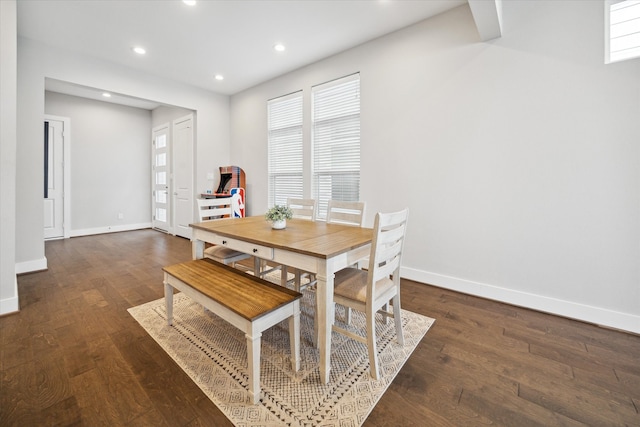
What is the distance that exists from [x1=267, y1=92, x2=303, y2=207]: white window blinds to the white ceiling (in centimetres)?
60

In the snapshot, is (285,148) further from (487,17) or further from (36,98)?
(36,98)

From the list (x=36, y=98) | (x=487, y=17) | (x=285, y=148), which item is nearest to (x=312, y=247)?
(x=487, y=17)

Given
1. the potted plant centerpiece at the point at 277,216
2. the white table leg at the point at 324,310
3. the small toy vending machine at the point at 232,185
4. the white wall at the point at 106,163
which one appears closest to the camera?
the white table leg at the point at 324,310

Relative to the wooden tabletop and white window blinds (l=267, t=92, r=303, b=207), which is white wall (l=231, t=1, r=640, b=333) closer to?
white window blinds (l=267, t=92, r=303, b=207)

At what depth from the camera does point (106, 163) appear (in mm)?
5930

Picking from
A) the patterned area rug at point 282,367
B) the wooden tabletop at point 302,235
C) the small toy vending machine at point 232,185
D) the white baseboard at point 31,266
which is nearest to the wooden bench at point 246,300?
the patterned area rug at point 282,367

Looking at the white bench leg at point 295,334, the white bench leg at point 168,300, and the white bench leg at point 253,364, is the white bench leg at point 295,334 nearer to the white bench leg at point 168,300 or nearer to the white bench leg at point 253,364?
the white bench leg at point 253,364

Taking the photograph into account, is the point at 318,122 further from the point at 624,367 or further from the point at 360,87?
the point at 624,367

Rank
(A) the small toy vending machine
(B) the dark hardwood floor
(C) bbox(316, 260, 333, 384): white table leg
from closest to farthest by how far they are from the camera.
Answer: (B) the dark hardwood floor
(C) bbox(316, 260, 333, 384): white table leg
(A) the small toy vending machine

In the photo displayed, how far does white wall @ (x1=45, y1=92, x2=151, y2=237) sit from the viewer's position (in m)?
5.51

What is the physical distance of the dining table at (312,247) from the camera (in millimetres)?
1489

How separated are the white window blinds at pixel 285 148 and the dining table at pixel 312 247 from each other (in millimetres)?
2083

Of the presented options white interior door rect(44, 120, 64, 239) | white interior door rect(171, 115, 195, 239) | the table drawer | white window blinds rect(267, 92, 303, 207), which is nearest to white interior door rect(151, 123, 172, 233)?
white interior door rect(171, 115, 195, 239)

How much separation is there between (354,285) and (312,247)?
401mm
